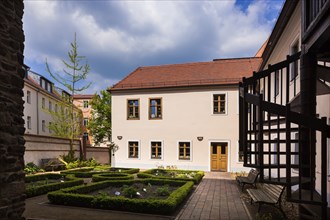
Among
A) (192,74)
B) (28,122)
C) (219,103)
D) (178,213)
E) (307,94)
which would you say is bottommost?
(178,213)

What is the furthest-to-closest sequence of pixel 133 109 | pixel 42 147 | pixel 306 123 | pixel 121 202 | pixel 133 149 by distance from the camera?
1. pixel 133 109
2. pixel 133 149
3. pixel 42 147
4. pixel 121 202
5. pixel 306 123

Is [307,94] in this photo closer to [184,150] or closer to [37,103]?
[184,150]

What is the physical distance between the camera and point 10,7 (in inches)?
189

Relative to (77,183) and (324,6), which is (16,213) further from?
(77,183)

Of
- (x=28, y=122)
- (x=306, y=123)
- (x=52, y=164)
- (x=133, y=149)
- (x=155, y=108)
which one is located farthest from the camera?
(x=28, y=122)

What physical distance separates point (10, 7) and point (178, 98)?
16766mm

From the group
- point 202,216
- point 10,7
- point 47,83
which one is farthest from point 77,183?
point 47,83

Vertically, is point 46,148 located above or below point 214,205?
above

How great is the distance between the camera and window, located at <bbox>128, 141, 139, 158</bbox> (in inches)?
862

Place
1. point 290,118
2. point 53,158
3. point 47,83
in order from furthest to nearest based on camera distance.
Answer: point 47,83 → point 53,158 → point 290,118

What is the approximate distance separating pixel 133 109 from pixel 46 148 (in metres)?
7.13

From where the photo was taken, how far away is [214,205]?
27.9 ft

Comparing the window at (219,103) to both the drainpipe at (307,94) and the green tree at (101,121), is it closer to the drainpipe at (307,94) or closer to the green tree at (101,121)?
the drainpipe at (307,94)

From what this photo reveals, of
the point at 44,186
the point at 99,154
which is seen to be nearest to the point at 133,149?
the point at 99,154
